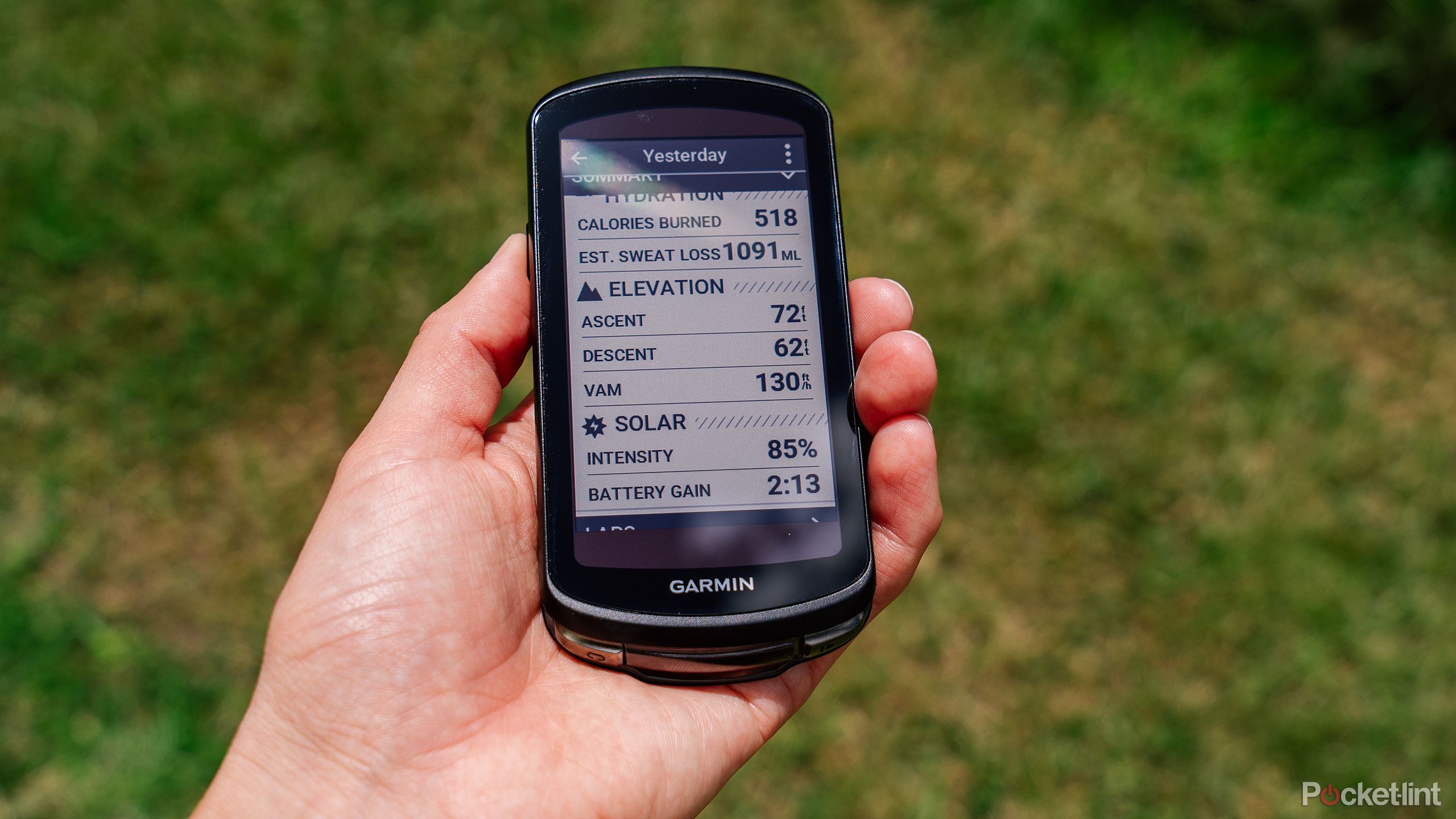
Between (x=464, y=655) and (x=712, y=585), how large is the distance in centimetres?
52

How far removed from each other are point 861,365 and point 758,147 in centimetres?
58

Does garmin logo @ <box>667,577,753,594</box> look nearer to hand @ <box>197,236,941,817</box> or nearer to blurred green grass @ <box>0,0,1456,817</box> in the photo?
hand @ <box>197,236,941,817</box>

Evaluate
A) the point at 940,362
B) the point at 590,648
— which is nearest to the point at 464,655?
the point at 590,648

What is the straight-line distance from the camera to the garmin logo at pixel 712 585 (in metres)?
2.13

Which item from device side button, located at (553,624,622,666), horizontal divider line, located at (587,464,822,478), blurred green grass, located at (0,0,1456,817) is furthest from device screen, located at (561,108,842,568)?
blurred green grass, located at (0,0,1456,817)

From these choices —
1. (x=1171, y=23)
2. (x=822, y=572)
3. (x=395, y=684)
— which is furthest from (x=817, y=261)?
(x=1171, y=23)

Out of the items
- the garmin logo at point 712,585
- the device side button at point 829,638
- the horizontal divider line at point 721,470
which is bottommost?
the device side button at point 829,638

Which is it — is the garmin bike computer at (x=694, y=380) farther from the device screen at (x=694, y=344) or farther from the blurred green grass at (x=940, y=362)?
the blurred green grass at (x=940, y=362)

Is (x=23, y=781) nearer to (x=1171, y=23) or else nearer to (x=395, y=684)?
(x=395, y=684)

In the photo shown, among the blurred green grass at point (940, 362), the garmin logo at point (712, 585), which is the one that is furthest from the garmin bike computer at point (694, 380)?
the blurred green grass at point (940, 362)

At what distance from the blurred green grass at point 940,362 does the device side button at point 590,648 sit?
3.95ft

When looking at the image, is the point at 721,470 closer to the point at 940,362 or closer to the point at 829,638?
the point at 829,638

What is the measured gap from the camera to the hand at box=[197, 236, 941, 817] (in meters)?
2.00

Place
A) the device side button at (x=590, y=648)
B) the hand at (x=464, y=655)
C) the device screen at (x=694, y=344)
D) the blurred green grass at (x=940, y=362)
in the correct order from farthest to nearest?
the blurred green grass at (x=940, y=362)
the device screen at (x=694, y=344)
the device side button at (x=590, y=648)
the hand at (x=464, y=655)
